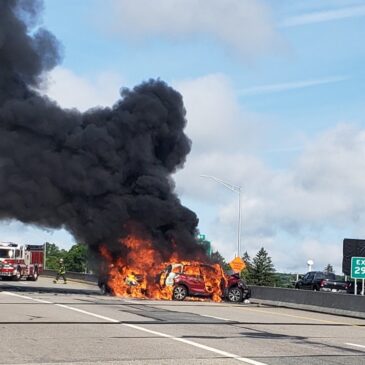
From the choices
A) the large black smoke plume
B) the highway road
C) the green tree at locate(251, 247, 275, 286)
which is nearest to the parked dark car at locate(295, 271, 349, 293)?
the large black smoke plume

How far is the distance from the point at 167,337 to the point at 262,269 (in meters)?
65.6

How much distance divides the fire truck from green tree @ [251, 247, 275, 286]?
109 feet

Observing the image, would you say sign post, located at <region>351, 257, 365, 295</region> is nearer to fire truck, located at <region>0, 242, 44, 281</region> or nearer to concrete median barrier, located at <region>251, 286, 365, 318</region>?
concrete median barrier, located at <region>251, 286, 365, 318</region>

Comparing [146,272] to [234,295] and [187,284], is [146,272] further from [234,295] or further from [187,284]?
[234,295]

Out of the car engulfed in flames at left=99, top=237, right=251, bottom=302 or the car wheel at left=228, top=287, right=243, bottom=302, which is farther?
the car wheel at left=228, top=287, right=243, bottom=302

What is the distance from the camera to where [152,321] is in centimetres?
1616

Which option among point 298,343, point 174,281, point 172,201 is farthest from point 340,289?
point 298,343

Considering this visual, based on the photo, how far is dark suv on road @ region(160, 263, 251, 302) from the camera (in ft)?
85.2

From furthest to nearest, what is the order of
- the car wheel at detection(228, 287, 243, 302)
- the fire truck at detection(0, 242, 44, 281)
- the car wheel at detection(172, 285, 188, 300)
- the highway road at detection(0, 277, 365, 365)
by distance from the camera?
the fire truck at detection(0, 242, 44, 281) < the car wheel at detection(228, 287, 243, 302) < the car wheel at detection(172, 285, 188, 300) < the highway road at detection(0, 277, 365, 365)

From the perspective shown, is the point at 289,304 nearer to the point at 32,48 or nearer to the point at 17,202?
the point at 17,202

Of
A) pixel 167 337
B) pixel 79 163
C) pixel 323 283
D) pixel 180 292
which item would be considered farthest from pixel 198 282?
pixel 323 283

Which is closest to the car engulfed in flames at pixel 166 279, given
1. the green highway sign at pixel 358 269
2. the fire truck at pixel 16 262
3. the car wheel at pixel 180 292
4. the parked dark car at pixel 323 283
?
the car wheel at pixel 180 292

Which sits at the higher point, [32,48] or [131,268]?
[32,48]

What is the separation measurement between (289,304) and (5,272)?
74.4 ft
